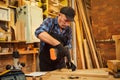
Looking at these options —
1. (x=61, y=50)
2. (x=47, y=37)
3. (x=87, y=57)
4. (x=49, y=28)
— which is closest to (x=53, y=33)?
(x=49, y=28)

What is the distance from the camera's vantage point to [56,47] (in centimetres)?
155

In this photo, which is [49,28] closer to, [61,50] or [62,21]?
[62,21]

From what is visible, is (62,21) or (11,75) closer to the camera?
(11,75)

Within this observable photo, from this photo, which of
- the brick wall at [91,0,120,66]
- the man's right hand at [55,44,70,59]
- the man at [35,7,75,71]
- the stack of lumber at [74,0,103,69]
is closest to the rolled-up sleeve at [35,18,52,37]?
the man at [35,7,75,71]

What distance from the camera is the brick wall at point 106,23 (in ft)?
13.0

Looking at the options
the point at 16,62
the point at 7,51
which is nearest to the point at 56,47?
the point at 16,62

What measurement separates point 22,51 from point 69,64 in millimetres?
1252

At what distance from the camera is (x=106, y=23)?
13.4 feet

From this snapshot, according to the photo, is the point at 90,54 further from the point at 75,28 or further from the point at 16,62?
the point at 16,62

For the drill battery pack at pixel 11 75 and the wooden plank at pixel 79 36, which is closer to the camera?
the drill battery pack at pixel 11 75

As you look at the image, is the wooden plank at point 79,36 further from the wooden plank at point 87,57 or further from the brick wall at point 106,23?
the brick wall at point 106,23

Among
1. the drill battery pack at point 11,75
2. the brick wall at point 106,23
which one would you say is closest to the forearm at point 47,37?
the drill battery pack at point 11,75

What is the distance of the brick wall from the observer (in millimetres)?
3973

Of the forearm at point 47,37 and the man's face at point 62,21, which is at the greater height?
the man's face at point 62,21
